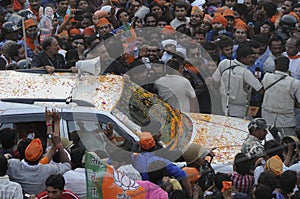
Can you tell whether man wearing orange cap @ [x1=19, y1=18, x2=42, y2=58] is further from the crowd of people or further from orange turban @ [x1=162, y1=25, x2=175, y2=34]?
orange turban @ [x1=162, y1=25, x2=175, y2=34]

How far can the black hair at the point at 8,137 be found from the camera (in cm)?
816

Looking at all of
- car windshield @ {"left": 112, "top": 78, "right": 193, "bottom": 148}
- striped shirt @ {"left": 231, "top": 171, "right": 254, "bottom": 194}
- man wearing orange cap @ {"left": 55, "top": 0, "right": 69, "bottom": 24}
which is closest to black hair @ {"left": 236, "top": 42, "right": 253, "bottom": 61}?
car windshield @ {"left": 112, "top": 78, "right": 193, "bottom": 148}

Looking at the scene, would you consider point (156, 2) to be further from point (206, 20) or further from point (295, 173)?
point (295, 173)

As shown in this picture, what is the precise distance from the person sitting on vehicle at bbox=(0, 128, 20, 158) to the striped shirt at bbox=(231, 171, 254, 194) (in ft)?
7.65

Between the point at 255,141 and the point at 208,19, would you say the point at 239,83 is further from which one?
the point at 208,19

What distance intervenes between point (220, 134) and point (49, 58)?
3.12 m

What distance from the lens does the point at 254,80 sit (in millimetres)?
10781

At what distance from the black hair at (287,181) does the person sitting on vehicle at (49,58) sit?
188 inches

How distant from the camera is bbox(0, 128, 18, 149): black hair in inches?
321

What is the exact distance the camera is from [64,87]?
9.36 metres

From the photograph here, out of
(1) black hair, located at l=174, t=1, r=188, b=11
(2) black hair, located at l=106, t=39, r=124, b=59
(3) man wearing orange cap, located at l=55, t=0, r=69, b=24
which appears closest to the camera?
(2) black hair, located at l=106, t=39, r=124, b=59

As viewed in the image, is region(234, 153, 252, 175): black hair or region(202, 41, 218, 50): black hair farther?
region(202, 41, 218, 50): black hair

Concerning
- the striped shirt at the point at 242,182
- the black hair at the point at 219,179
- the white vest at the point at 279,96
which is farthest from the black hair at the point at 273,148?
the white vest at the point at 279,96

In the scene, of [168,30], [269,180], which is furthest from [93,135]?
[168,30]
